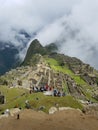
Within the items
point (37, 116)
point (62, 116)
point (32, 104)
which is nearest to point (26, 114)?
point (37, 116)

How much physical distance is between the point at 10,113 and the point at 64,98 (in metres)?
19.0

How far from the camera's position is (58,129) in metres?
59.2

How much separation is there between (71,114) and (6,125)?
39.0 feet

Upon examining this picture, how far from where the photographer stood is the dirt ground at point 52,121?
60412 millimetres

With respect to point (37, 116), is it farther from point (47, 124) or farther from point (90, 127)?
point (90, 127)

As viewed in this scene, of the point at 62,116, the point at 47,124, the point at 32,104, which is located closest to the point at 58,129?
the point at 47,124

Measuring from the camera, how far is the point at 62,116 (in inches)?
2591

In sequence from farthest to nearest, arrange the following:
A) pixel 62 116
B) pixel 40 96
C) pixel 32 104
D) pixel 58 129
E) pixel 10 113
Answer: pixel 40 96 → pixel 32 104 → pixel 10 113 → pixel 62 116 → pixel 58 129

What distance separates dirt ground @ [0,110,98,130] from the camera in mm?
60412

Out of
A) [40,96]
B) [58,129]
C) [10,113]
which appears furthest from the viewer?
[40,96]

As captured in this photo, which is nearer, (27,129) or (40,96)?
(27,129)

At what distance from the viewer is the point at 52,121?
6297 centimetres

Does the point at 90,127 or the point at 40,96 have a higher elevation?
the point at 40,96

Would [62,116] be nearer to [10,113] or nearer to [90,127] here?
[90,127]
